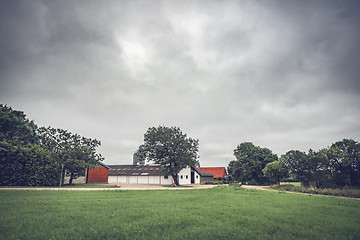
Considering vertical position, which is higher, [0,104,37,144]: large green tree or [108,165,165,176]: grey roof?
→ [0,104,37,144]: large green tree

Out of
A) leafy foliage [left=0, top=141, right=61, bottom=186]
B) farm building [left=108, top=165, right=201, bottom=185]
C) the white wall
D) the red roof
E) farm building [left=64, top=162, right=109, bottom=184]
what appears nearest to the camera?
leafy foliage [left=0, top=141, right=61, bottom=186]

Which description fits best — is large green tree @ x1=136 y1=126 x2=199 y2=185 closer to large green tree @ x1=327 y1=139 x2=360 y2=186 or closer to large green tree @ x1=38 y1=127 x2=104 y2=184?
large green tree @ x1=38 y1=127 x2=104 y2=184

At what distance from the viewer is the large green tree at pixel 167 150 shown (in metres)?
40.7

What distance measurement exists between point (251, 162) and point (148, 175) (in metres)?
28.0

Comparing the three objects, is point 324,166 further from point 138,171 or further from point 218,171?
point 218,171

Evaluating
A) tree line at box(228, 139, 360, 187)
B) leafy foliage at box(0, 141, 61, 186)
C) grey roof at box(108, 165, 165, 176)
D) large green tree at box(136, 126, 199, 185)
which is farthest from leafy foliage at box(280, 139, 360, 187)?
leafy foliage at box(0, 141, 61, 186)

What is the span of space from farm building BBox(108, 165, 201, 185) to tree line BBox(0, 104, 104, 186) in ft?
68.1

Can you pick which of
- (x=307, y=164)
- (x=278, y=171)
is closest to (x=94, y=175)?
(x=278, y=171)

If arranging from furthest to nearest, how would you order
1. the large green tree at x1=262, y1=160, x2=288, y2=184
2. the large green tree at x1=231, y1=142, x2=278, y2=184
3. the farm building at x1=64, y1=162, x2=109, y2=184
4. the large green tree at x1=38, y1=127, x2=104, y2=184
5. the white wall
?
1. the white wall
2. the large green tree at x1=231, y1=142, x2=278, y2=184
3. the farm building at x1=64, y1=162, x2=109, y2=184
4. the large green tree at x1=262, y1=160, x2=288, y2=184
5. the large green tree at x1=38, y1=127, x2=104, y2=184

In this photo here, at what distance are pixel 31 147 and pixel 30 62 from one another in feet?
43.6

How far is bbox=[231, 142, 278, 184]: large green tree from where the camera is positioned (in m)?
51.1

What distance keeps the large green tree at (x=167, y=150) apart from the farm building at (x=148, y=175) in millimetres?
11530

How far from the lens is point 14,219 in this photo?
7941 millimetres

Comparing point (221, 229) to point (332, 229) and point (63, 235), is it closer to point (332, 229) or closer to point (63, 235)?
point (332, 229)
